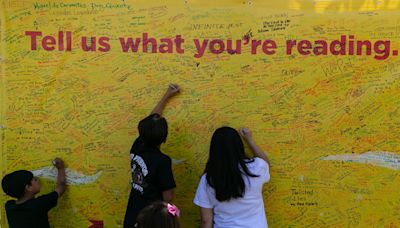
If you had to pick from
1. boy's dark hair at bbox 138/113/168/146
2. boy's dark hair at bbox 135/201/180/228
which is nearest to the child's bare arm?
boy's dark hair at bbox 138/113/168/146

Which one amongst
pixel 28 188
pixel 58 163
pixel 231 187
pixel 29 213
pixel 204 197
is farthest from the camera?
pixel 58 163

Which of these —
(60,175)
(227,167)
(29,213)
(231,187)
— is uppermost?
(227,167)

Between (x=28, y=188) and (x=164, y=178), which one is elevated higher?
(x=164, y=178)

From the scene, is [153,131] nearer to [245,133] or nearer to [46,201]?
[245,133]

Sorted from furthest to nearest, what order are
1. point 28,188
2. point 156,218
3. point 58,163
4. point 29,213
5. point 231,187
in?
point 58,163, point 28,188, point 29,213, point 231,187, point 156,218

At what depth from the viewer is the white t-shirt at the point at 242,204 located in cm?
289

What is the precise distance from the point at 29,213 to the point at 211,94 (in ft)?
5.08

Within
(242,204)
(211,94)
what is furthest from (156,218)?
(211,94)

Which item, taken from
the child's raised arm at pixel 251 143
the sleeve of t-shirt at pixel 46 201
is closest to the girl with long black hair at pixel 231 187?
the child's raised arm at pixel 251 143

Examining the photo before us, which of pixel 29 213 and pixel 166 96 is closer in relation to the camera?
pixel 29 213

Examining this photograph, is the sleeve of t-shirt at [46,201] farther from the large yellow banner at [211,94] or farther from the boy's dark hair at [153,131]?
the boy's dark hair at [153,131]

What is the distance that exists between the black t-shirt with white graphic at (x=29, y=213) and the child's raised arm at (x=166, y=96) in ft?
3.35

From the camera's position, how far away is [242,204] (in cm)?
290

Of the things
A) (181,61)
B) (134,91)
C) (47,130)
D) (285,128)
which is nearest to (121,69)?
(134,91)
